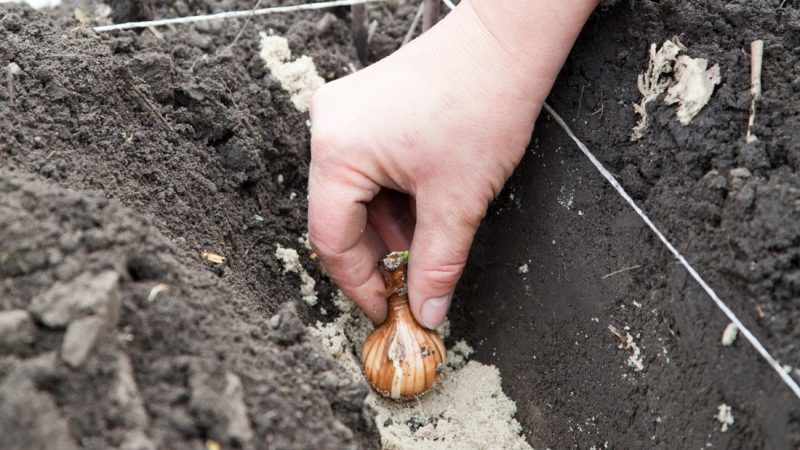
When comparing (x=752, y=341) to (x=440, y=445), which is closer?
(x=752, y=341)

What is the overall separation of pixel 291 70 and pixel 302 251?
0.52 meters

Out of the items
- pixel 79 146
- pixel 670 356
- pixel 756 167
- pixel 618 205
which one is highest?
pixel 79 146

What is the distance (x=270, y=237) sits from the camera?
1.95 metres

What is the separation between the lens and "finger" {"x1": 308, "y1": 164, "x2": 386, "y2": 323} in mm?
1750

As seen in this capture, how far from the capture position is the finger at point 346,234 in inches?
68.9

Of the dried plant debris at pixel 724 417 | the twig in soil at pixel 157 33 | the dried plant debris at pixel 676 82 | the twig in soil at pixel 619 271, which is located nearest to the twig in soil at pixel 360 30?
the twig in soil at pixel 157 33

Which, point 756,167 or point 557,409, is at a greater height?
point 756,167

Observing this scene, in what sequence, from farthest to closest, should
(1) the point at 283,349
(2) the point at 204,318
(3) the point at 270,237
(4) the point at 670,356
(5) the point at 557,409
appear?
(3) the point at 270,237 → (5) the point at 557,409 → (4) the point at 670,356 → (1) the point at 283,349 → (2) the point at 204,318

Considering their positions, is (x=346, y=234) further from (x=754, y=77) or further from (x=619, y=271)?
(x=754, y=77)

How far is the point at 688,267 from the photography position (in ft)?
4.80

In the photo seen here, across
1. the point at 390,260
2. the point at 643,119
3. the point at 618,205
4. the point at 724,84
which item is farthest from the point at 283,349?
the point at 724,84

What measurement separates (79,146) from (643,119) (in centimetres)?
119

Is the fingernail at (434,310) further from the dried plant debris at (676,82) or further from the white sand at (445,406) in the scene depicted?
the dried plant debris at (676,82)

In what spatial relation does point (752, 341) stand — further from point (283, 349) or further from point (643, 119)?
point (283, 349)
